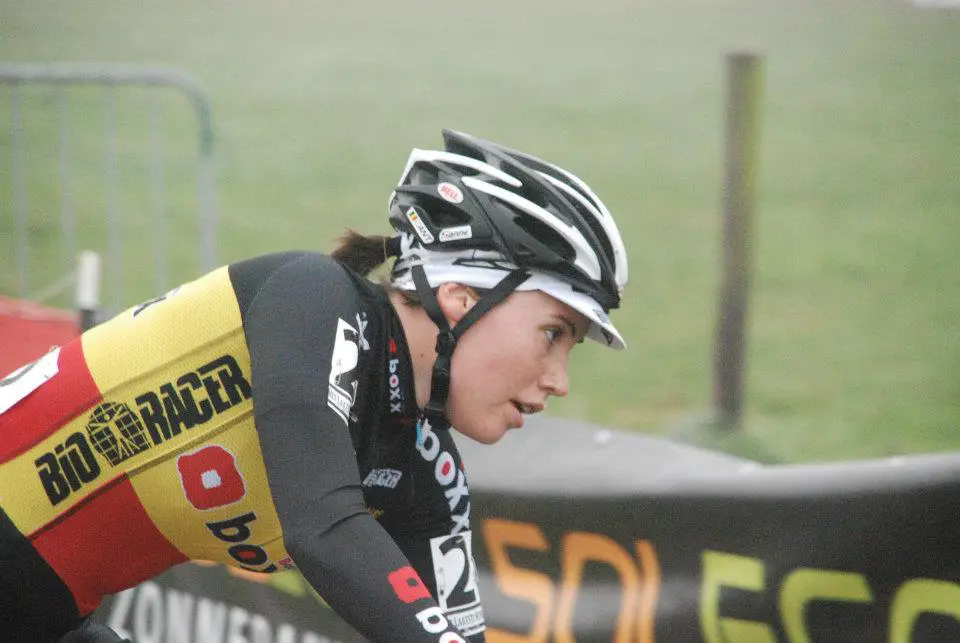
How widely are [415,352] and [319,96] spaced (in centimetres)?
1493

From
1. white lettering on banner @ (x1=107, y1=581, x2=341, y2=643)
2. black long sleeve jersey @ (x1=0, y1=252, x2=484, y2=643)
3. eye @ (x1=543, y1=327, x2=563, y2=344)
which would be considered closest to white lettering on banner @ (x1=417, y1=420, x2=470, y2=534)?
black long sleeve jersey @ (x1=0, y1=252, x2=484, y2=643)

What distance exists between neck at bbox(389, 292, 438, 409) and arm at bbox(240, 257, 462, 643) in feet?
0.94

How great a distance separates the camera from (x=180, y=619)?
5.14 metres

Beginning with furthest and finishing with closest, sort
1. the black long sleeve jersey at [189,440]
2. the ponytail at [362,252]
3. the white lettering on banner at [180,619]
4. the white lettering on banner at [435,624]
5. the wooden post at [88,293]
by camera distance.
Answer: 1. the wooden post at [88,293]
2. the white lettering on banner at [180,619]
3. the ponytail at [362,252]
4. the black long sleeve jersey at [189,440]
5. the white lettering on banner at [435,624]

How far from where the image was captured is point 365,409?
2844 millimetres

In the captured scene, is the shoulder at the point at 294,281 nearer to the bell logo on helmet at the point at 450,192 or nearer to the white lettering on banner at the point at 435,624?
Answer: the bell logo on helmet at the point at 450,192

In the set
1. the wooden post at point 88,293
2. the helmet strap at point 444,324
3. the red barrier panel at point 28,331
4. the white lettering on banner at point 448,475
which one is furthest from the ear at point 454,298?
the red barrier panel at point 28,331

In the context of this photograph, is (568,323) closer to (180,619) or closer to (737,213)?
(180,619)

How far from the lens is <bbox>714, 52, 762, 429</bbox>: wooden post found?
6645 millimetres

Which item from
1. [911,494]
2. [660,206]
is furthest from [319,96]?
[911,494]

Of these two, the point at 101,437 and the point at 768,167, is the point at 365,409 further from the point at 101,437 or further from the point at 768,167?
the point at 768,167

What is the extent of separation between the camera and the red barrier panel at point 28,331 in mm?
6652

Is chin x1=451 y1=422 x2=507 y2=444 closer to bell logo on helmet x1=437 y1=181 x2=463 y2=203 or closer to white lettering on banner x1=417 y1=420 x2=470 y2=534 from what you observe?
white lettering on banner x1=417 y1=420 x2=470 y2=534

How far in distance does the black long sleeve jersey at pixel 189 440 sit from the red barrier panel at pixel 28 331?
3.73 meters
